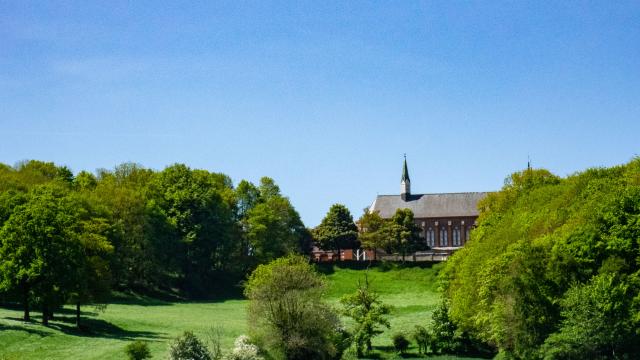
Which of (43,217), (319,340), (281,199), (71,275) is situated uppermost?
(281,199)

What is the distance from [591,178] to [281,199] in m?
72.8

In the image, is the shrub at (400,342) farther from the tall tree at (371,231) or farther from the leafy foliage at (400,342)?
the tall tree at (371,231)

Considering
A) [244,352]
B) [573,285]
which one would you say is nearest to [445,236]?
[573,285]

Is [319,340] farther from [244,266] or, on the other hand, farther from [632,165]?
[244,266]

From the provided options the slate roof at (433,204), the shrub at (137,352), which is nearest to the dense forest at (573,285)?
the shrub at (137,352)

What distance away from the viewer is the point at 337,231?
467 ft

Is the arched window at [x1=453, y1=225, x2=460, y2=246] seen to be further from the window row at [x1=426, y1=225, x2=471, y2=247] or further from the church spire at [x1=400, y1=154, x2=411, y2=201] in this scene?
the church spire at [x1=400, y1=154, x2=411, y2=201]

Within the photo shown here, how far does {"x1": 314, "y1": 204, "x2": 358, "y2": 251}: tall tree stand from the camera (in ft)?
466

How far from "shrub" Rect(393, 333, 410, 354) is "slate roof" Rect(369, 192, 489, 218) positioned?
102344mm

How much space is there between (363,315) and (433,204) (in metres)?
106

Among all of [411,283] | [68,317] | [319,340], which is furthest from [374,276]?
[319,340]

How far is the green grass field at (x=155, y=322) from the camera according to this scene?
5855 centimetres

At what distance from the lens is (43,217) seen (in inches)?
2712

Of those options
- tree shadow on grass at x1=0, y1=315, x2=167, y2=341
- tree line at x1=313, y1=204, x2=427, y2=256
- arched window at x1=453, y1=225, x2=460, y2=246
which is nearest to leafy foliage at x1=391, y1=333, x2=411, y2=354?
tree shadow on grass at x1=0, y1=315, x2=167, y2=341
